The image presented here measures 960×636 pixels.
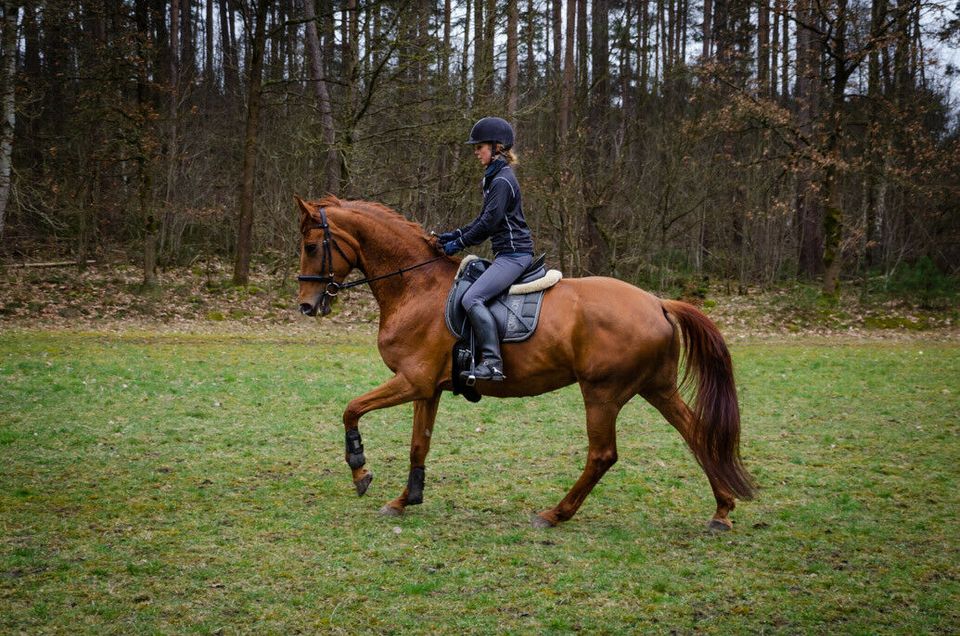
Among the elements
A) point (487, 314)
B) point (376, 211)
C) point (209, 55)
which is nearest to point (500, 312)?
point (487, 314)

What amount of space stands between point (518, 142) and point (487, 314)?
885 inches

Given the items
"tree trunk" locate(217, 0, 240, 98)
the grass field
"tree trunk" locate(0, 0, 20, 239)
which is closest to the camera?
the grass field

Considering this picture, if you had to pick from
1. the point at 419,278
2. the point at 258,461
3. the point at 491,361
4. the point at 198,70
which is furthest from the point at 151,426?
the point at 198,70

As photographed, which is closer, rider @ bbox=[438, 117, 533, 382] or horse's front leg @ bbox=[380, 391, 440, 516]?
rider @ bbox=[438, 117, 533, 382]

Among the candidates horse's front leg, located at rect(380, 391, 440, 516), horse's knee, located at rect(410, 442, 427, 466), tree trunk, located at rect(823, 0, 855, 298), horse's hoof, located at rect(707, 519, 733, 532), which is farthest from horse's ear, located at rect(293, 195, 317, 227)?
tree trunk, located at rect(823, 0, 855, 298)

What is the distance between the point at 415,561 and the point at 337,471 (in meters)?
2.81

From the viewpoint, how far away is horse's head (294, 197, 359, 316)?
6.79m

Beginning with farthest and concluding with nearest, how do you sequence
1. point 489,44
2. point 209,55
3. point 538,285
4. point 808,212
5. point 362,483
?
point 209,55
point 808,212
point 489,44
point 362,483
point 538,285

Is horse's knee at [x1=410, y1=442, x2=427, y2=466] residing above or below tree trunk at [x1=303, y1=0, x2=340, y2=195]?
below

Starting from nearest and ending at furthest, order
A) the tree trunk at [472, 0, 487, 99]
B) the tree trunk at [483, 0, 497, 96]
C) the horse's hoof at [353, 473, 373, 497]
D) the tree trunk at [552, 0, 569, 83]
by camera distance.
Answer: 1. the horse's hoof at [353, 473, 373, 497]
2. the tree trunk at [472, 0, 487, 99]
3. the tree trunk at [483, 0, 497, 96]
4. the tree trunk at [552, 0, 569, 83]

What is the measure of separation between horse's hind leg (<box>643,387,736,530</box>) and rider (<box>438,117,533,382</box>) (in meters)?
1.50

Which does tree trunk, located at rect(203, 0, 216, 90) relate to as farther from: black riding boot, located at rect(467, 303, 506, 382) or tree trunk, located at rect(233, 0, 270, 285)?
black riding boot, located at rect(467, 303, 506, 382)

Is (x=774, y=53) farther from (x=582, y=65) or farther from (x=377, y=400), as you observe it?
(x=377, y=400)

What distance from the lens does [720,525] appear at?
6.34 m
